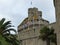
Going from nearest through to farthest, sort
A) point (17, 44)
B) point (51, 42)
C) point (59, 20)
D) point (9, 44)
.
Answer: point (59, 20), point (9, 44), point (17, 44), point (51, 42)

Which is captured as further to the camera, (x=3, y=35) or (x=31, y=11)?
(x=31, y=11)

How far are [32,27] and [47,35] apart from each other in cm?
1422

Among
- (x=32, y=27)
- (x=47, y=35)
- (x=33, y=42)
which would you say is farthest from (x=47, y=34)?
(x=32, y=27)

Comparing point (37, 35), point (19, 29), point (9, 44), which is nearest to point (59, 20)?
point (9, 44)

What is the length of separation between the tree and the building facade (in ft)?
6.55

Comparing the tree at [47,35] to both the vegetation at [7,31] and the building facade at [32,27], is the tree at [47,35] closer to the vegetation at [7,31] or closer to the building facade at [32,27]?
the building facade at [32,27]

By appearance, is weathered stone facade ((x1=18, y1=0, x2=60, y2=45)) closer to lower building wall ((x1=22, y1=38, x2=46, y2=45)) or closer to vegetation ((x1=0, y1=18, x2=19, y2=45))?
lower building wall ((x1=22, y1=38, x2=46, y2=45))

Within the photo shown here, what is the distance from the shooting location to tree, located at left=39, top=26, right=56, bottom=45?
2008 inches

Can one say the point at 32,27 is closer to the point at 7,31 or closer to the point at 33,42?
the point at 33,42

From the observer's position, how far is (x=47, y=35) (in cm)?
5206

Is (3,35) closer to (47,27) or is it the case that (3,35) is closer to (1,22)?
(1,22)

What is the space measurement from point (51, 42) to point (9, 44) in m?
19.3

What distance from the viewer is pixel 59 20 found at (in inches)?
1126

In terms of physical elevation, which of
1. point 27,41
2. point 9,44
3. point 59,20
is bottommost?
point 27,41
